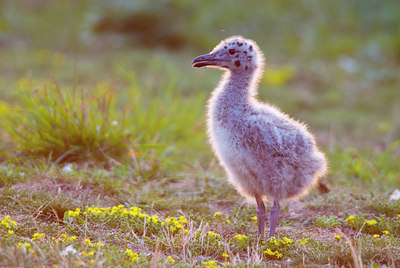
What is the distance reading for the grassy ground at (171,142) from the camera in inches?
140

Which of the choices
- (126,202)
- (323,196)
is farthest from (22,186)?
(323,196)

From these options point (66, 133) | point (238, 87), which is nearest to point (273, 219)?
point (238, 87)

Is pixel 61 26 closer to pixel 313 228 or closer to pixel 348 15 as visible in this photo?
pixel 348 15

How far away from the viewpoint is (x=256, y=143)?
387 centimetres

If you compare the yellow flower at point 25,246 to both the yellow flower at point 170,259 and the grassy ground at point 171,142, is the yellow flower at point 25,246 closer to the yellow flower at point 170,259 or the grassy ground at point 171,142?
the grassy ground at point 171,142

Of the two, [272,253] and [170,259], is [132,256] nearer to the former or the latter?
[170,259]

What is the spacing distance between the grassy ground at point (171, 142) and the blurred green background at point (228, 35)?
4 centimetres

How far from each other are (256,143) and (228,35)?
782 cm

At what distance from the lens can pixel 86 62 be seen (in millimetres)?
10133

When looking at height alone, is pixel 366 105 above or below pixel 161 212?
above

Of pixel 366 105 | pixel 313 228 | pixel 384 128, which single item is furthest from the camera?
pixel 366 105

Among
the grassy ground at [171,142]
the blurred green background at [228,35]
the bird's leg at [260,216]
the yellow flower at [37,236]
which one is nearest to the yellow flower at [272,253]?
the grassy ground at [171,142]

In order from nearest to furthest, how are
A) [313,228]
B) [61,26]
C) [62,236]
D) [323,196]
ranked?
[62,236], [313,228], [323,196], [61,26]

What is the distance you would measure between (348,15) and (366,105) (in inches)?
160
